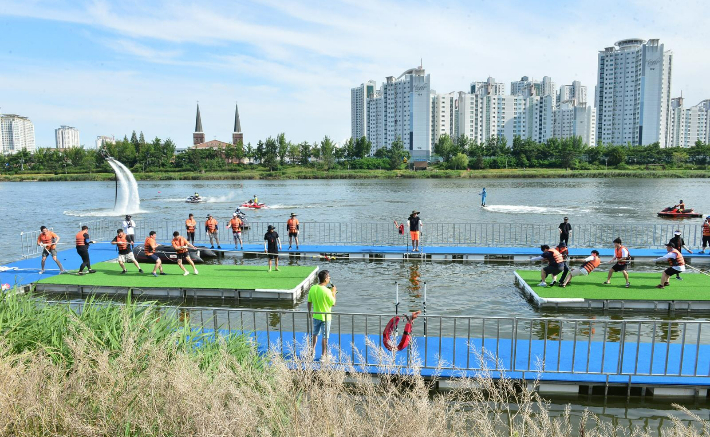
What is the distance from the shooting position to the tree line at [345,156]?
12912 centimetres

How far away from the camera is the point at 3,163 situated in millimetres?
137625

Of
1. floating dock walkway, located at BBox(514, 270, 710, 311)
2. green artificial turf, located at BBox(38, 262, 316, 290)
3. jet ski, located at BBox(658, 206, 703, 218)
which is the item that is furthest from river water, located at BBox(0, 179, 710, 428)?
green artificial turf, located at BBox(38, 262, 316, 290)

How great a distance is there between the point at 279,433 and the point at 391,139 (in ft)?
645

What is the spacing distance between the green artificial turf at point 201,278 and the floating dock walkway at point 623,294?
25.6 feet

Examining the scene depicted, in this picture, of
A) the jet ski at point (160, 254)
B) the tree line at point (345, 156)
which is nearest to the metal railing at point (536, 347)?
the jet ski at point (160, 254)

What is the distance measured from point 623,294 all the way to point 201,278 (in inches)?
535

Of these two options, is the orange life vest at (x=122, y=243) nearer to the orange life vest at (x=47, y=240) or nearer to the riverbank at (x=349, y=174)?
the orange life vest at (x=47, y=240)

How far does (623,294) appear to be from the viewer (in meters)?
15.5

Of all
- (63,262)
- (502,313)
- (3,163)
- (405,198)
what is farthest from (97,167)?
(502,313)

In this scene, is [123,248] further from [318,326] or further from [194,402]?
[194,402]

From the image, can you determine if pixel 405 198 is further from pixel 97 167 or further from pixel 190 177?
pixel 97 167

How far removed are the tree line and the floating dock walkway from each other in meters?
116

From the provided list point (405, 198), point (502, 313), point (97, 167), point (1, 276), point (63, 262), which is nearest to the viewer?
point (502, 313)

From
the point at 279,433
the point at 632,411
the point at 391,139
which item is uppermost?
the point at 391,139
